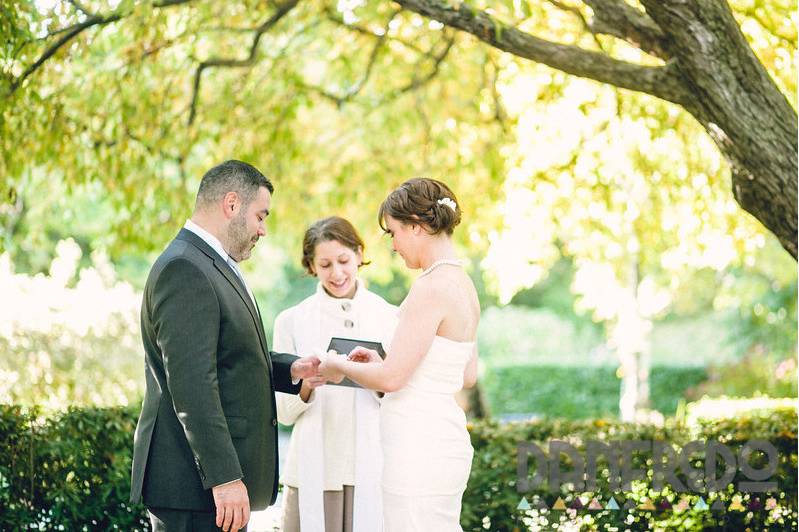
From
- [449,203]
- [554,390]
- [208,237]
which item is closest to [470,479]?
[449,203]

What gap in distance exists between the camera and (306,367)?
13.7 feet

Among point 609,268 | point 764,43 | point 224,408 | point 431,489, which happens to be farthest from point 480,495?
point 609,268

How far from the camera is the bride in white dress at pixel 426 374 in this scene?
373 cm

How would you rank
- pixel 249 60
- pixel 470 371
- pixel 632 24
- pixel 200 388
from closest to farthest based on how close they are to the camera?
pixel 200 388
pixel 470 371
pixel 632 24
pixel 249 60

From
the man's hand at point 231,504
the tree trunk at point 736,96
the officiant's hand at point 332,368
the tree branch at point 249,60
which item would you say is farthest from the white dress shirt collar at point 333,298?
Result: the tree branch at point 249,60

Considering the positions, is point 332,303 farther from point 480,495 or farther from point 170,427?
point 480,495

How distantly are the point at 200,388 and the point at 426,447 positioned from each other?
3.13ft

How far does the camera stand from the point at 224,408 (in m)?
3.61

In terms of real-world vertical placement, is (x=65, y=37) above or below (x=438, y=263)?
above

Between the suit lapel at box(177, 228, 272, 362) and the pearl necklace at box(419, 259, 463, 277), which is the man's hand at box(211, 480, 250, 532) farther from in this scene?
the pearl necklace at box(419, 259, 463, 277)

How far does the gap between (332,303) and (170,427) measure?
4.28ft

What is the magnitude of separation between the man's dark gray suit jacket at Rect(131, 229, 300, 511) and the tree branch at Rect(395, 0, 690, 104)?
7.90 feet

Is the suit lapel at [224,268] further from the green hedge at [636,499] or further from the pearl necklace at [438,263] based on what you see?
the green hedge at [636,499]

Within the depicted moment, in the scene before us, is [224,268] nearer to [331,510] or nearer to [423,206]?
[423,206]
